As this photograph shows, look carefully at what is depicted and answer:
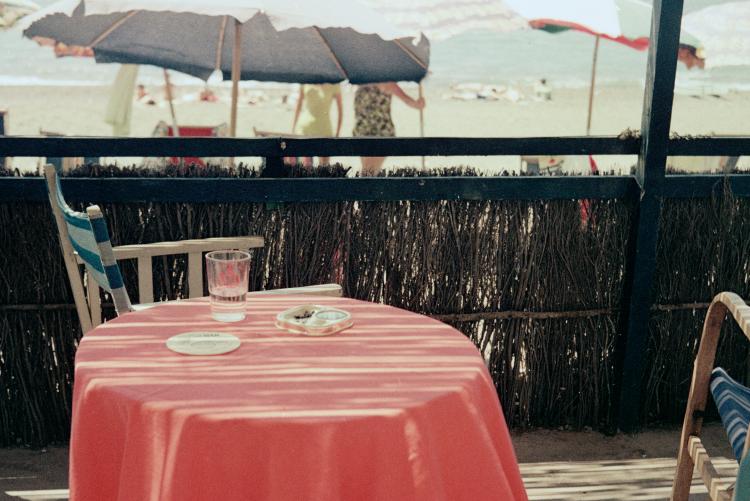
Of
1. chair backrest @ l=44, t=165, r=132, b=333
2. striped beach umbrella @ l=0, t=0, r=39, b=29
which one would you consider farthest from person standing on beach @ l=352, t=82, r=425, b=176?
chair backrest @ l=44, t=165, r=132, b=333

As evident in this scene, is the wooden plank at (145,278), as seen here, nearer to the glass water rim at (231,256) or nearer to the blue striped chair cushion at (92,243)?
the blue striped chair cushion at (92,243)

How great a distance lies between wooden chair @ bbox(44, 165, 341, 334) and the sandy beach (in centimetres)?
1441

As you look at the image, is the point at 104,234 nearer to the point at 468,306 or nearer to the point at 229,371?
the point at 229,371

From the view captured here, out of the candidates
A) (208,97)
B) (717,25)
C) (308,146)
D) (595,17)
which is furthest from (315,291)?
(208,97)

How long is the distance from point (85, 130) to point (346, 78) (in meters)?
13.2

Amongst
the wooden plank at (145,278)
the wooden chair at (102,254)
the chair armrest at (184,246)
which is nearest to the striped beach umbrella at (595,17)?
the chair armrest at (184,246)

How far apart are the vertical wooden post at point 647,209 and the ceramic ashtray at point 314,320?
1.57 metres

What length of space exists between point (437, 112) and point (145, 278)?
19054 millimetres

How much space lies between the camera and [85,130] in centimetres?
1783

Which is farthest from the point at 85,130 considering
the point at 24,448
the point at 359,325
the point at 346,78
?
the point at 359,325

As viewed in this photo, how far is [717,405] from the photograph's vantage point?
2.17m

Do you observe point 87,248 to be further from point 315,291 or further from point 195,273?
point 315,291

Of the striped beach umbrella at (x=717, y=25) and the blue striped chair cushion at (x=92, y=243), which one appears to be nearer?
the blue striped chair cushion at (x=92, y=243)

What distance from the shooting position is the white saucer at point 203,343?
1.80 metres
